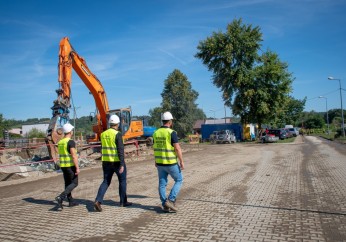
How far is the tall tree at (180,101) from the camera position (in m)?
62.6

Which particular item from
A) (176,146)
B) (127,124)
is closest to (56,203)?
(176,146)

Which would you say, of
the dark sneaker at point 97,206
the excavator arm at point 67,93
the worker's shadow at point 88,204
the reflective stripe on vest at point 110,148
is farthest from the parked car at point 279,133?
the dark sneaker at point 97,206

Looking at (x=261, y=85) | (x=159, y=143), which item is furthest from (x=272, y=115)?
(x=159, y=143)

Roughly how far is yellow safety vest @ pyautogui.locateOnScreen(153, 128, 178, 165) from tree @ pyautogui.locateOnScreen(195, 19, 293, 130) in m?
32.2

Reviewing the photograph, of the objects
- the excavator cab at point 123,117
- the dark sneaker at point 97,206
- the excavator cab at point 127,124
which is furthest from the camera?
the excavator cab at point 127,124

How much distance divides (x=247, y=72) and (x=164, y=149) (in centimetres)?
3390

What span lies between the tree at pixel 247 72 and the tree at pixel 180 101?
22.8 m

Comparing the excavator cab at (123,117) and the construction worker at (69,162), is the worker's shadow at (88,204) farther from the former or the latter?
the excavator cab at (123,117)

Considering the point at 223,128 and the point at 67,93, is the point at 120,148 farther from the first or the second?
the point at 223,128

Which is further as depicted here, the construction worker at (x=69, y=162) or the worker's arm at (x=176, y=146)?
the construction worker at (x=69, y=162)

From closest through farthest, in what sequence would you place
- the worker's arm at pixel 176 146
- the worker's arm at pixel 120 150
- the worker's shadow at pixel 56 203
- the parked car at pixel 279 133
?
the worker's arm at pixel 176 146 → the worker's arm at pixel 120 150 → the worker's shadow at pixel 56 203 → the parked car at pixel 279 133

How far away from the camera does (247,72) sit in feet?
126

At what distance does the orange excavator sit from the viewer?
15766 millimetres

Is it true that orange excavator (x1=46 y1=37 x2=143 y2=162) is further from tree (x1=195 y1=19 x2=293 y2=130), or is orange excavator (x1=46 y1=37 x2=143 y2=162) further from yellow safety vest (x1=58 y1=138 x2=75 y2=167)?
tree (x1=195 y1=19 x2=293 y2=130)
